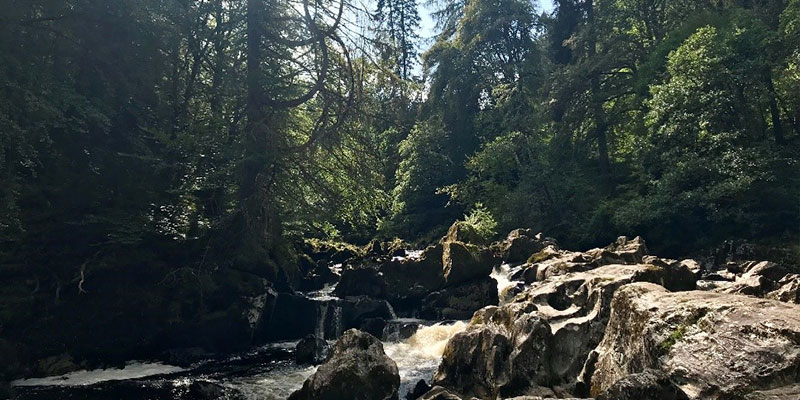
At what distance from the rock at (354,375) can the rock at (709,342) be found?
13.8 ft

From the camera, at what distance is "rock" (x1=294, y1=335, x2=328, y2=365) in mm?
13797

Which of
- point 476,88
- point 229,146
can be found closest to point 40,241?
point 229,146

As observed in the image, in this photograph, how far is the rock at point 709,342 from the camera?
463 centimetres

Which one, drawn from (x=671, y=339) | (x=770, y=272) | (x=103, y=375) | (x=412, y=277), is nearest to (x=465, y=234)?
(x=412, y=277)

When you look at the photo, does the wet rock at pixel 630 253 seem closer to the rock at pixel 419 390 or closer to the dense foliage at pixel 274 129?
the dense foliage at pixel 274 129

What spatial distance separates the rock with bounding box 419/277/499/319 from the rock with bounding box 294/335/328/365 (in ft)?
15.3

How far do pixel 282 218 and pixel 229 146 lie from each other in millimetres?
3387

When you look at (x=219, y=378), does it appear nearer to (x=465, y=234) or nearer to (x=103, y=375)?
(x=103, y=375)

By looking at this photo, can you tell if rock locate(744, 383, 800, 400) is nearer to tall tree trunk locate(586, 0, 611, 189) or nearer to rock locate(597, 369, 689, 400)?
rock locate(597, 369, 689, 400)

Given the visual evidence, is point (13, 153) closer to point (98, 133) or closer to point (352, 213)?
point (98, 133)

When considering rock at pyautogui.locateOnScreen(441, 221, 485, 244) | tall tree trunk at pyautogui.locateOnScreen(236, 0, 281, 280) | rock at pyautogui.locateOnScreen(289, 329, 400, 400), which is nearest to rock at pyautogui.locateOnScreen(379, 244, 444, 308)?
tall tree trunk at pyautogui.locateOnScreen(236, 0, 281, 280)

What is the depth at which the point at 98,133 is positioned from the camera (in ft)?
46.8

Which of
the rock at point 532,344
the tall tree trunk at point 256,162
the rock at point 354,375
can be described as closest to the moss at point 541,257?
the rock at point 532,344

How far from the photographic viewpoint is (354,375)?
9.27 metres
